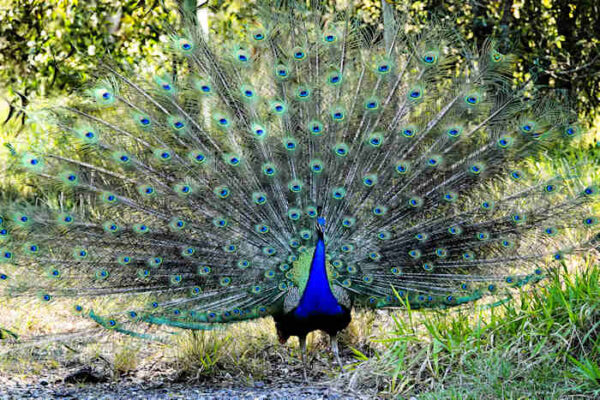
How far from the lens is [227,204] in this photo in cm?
489

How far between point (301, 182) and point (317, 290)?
0.80m

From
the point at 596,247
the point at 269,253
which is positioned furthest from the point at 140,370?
the point at 596,247

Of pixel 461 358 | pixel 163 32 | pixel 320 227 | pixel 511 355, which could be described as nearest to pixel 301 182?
pixel 320 227

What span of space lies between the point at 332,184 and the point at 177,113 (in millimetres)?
1202

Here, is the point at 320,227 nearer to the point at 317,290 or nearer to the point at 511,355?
the point at 317,290

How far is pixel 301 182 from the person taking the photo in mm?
4953

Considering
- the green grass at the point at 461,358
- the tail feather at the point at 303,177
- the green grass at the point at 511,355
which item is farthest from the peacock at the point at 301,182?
the green grass at the point at 511,355

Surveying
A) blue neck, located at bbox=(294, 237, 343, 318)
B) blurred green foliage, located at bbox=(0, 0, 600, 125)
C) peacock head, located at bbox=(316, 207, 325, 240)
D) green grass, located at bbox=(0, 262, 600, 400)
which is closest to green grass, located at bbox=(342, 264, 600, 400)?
green grass, located at bbox=(0, 262, 600, 400)

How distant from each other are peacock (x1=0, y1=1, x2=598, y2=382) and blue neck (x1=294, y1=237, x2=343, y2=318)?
1cm

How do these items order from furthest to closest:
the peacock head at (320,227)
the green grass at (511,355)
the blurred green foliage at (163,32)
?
the blurred green foliage at (163,32), the peacock head at (320,227), the green grass at (511,355)

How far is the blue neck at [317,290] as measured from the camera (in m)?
4.66

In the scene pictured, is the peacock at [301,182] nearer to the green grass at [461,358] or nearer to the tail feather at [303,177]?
the tail feather at [303,177]

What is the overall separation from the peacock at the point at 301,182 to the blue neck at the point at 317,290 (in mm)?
13

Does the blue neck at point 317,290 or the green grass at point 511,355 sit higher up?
the blue neck at point 317,290
